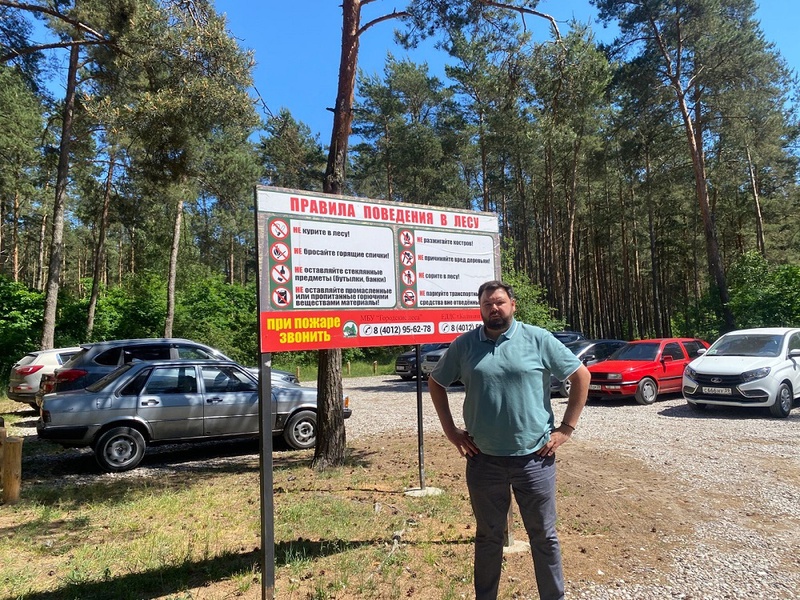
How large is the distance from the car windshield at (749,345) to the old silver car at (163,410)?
8743mm

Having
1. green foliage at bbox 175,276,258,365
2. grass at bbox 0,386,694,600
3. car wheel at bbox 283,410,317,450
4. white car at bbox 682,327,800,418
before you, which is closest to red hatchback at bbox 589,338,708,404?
white car at bbox 682,327,800,418

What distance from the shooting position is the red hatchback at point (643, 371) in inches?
496

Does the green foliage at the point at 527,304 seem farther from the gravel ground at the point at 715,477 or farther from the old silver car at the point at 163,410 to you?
the old silver car at the point at 163,410

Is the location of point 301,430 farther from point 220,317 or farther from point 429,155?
point 429,155

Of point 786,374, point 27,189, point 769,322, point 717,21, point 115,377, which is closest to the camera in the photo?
point 115,377

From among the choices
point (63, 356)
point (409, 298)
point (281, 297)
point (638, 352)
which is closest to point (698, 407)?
point (638, 352)

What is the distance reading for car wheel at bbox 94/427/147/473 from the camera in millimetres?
7258

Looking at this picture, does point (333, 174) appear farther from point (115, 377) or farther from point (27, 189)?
point (27, 189)

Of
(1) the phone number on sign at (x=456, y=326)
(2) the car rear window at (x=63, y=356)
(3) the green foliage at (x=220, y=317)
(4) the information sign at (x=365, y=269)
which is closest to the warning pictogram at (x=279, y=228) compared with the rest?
(4) the information sign at (x=365, y=269)

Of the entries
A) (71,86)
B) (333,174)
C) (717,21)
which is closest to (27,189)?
(71,86)

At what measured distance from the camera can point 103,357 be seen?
10.1 meters

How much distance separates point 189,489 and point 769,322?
1867 centimetres

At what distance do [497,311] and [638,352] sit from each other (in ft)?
39.2

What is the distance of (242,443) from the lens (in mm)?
9594
